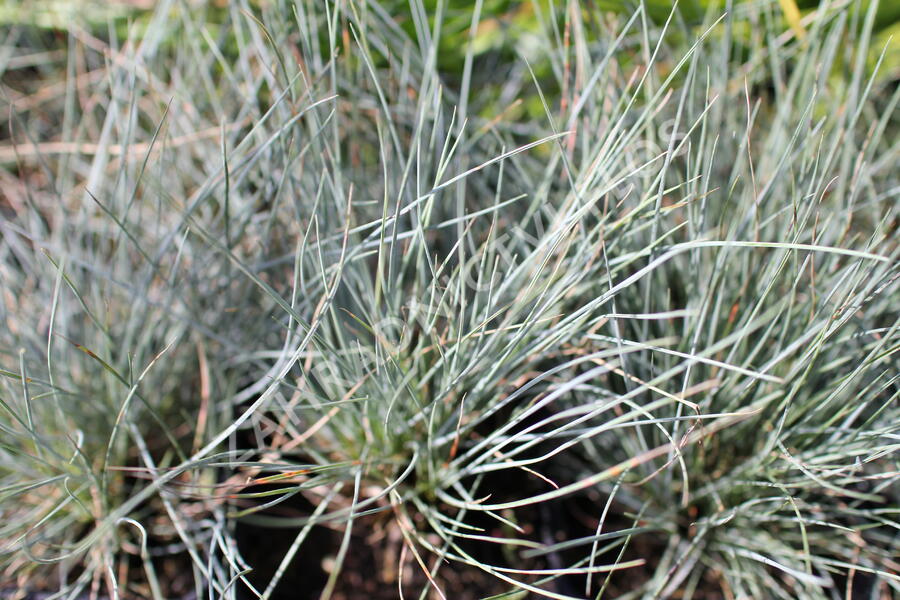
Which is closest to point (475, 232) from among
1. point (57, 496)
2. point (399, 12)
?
point (399, 12)

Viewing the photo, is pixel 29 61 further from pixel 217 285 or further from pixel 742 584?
pixel 742 584

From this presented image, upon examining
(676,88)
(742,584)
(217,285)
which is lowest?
(742,584)

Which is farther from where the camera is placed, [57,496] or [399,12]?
[399,12]

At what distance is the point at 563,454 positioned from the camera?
683 mm

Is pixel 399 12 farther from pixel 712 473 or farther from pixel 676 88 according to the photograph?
pixel 712 473

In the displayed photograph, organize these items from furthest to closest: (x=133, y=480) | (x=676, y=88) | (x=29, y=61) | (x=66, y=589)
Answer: (x=29, y=61), (x=676, y=88), (x=133, y=480), (x=66, y=589)

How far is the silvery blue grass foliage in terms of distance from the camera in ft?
1.71

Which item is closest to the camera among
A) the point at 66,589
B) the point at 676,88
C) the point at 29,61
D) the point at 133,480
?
the point at 66,589

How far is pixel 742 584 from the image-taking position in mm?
615

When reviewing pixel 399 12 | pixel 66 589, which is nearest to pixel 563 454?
pixel 66 589

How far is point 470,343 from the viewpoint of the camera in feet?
1.87

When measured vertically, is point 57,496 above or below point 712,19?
below

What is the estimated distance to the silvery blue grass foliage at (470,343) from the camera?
522 mm

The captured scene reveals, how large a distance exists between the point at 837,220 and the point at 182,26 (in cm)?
71
